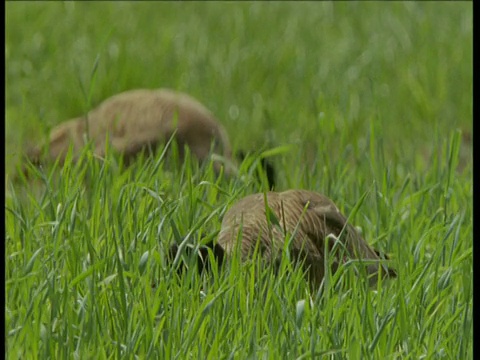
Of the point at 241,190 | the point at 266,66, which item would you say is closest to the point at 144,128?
the point at 241,190

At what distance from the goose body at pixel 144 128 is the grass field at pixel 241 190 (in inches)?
5.1

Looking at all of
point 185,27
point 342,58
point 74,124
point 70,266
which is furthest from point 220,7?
point 70,266

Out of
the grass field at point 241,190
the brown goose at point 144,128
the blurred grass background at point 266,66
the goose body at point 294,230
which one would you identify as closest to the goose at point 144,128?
the brown goose at point 144,128

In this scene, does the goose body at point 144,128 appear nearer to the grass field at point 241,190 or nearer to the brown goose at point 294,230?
the grass field at point 241,190

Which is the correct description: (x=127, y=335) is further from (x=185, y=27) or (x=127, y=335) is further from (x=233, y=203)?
(x=185, y=27)

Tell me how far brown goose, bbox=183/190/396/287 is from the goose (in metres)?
1.11

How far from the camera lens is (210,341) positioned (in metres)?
2.63

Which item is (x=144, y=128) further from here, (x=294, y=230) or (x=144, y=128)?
(x=294, y=230)

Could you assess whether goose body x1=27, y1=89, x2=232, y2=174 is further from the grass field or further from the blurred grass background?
the blurred grass background

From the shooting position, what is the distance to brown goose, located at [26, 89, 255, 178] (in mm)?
4402

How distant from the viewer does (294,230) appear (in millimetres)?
2947

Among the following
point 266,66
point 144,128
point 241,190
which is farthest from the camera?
point 266,66

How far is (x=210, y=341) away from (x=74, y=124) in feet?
6.90

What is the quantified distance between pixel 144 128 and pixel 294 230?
160cm
